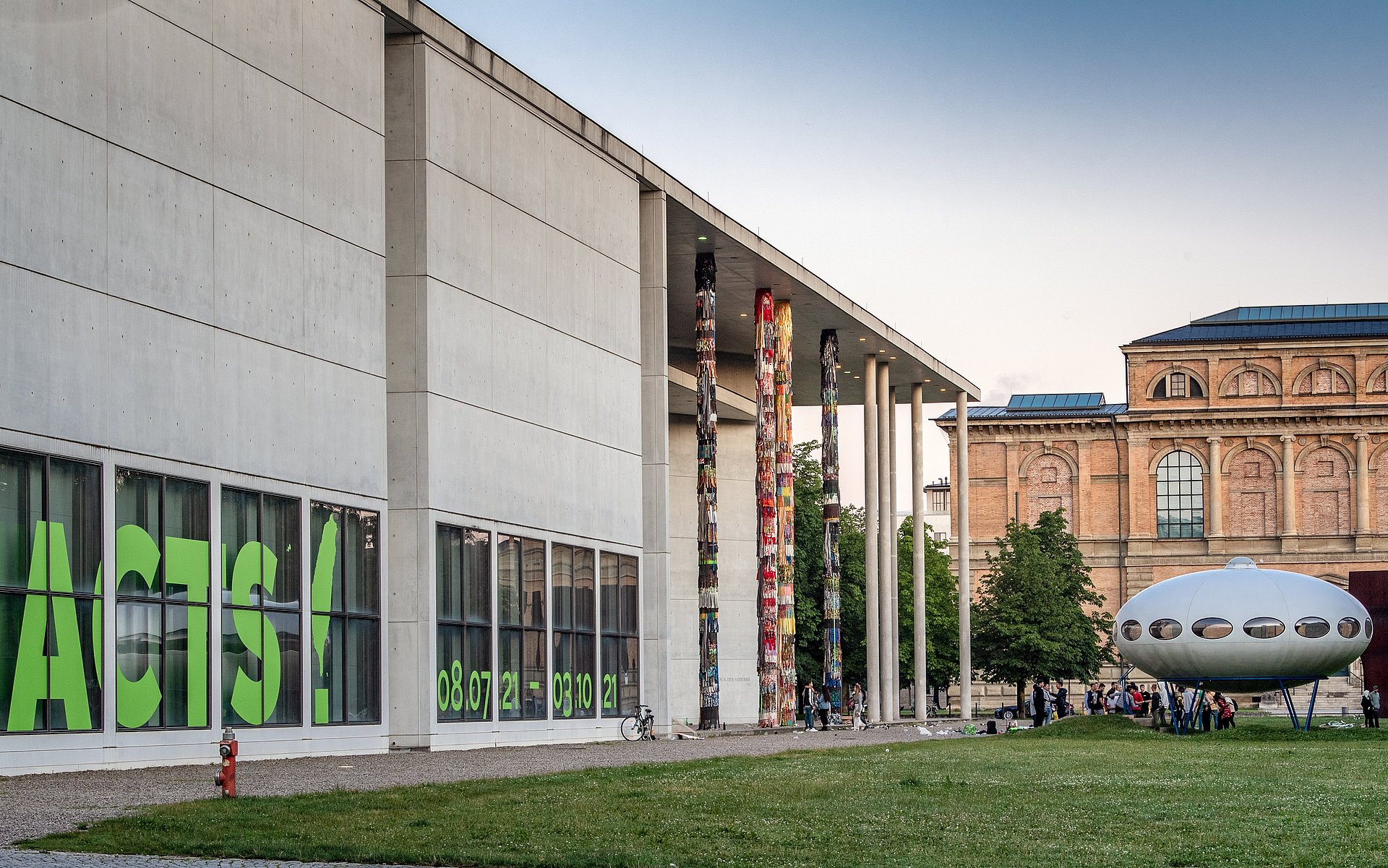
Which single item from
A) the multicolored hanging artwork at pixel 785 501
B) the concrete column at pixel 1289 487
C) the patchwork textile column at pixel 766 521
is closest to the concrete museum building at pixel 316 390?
the patchwork textile column at pixel 766 521

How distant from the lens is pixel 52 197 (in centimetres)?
2333

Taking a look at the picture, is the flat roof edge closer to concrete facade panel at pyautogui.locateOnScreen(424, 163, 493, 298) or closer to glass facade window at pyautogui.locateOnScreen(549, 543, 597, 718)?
concrete facade panel at pyautogui.locateOnScreen(424, 163, 493, 298)

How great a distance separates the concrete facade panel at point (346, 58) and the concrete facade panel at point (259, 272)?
9.33ft

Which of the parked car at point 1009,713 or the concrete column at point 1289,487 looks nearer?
the parked car at point 1009,713

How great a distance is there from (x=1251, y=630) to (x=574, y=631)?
725 inches

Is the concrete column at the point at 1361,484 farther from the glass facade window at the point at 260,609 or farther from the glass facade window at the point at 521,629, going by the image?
the glass facade window at the point at 260,609

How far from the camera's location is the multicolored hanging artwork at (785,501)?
173ft

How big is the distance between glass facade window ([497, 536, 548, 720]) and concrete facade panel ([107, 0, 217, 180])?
1141 cm

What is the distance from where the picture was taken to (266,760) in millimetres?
27062

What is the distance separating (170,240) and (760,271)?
2755 centimetres

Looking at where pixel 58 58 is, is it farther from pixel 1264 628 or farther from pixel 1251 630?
pixel 1264 628

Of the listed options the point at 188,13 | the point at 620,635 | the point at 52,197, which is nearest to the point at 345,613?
the point at 52,197

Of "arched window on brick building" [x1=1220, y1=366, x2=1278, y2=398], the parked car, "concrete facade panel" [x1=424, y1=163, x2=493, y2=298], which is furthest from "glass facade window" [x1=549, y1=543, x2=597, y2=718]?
"arched window on brick building" [x1=1220, y1=366, x2=1278, y2=398]

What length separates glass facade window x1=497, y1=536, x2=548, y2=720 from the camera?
35125mm
